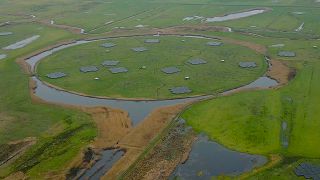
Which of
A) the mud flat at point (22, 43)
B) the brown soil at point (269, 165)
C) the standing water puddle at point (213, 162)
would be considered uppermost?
the mud flat at point (22, 43)

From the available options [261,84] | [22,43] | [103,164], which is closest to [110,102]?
[103,164]

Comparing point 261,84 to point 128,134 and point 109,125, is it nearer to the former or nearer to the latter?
point 128,134

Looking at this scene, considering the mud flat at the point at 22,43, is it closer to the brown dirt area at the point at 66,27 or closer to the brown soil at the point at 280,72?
the brown dirt area at the point at 66,27

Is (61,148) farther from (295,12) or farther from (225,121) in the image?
(295,12)

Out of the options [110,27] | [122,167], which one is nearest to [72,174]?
[122,167]

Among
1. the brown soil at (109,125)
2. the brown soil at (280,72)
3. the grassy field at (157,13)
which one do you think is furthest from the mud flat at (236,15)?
the brown soil at (109,125)

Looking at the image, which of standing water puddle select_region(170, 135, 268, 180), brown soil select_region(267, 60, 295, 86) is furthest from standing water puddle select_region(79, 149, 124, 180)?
brown soil select_region(267, 60, 295, 86)
